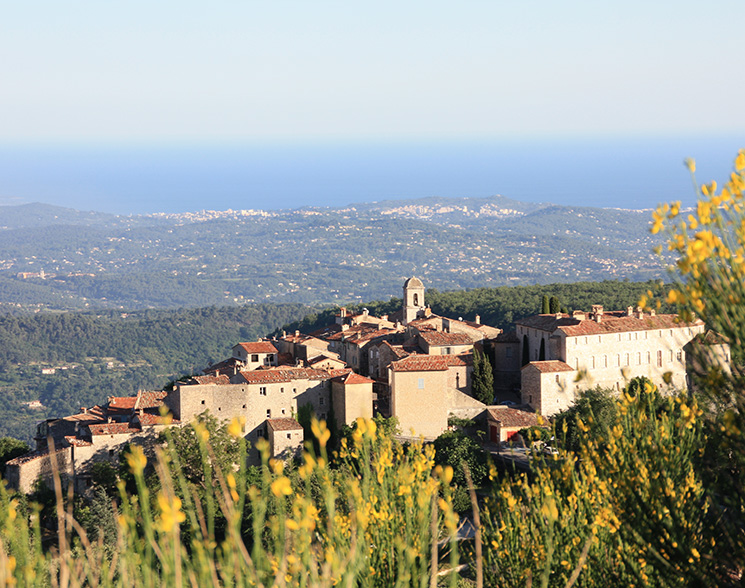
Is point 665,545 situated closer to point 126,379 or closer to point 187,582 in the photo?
point 187,582

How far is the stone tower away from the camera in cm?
5103

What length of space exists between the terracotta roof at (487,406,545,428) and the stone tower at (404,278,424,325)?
1519 cm

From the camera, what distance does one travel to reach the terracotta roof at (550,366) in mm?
37031

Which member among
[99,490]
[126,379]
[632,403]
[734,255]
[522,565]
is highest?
[734,255]

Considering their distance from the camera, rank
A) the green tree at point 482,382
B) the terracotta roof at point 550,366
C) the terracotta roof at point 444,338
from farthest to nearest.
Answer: the terracotta roof at point 444,338
the green tree at point 482,382
the terracotta roof at point 550,366

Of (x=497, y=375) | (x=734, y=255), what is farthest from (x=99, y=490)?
(x=734, y=255)

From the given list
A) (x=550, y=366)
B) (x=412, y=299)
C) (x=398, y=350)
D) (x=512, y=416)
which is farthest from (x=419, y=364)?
(x=412, y=299)

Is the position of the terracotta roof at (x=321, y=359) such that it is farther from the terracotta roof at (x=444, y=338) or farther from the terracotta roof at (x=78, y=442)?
the terracotta roof at (x=78, y=442)

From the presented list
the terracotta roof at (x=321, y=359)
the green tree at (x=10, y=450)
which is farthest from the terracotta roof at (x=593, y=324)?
the green tree at (x=10, y=450)

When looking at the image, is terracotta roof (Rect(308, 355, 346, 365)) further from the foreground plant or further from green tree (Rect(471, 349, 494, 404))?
the foreground plant

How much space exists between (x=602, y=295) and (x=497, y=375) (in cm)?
2879

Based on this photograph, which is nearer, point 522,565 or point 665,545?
point 665,545

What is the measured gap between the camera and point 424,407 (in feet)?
116

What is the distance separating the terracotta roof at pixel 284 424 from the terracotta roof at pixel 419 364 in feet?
12.9
